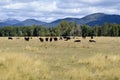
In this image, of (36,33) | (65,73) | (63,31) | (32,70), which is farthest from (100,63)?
(36,33)

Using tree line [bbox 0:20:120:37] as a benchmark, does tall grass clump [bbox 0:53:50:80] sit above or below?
above

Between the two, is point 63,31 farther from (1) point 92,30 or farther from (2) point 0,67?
(2) point 0,67

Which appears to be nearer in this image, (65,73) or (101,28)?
(65,73)

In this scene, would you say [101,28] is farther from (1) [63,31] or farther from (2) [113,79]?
(2) [113,79]

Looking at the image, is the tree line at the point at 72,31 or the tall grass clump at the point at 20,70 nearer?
the tall grass clump at the point at 20,70

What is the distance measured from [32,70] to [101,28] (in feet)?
477

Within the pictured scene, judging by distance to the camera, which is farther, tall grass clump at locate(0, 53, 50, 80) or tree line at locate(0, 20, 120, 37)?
tree line at locate(0, 20, 120, 37)

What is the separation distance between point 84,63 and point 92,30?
461 feet

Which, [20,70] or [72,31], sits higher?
[20,70]

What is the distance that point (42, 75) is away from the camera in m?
14.3

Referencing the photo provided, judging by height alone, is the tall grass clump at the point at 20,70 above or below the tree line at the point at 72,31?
above

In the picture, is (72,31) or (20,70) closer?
(20,70)

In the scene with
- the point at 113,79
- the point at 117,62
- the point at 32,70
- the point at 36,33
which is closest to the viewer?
A: the point at 113,79

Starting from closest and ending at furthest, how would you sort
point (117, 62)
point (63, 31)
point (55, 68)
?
point (55, 68) → point (117, 62) → point (63, 31)
